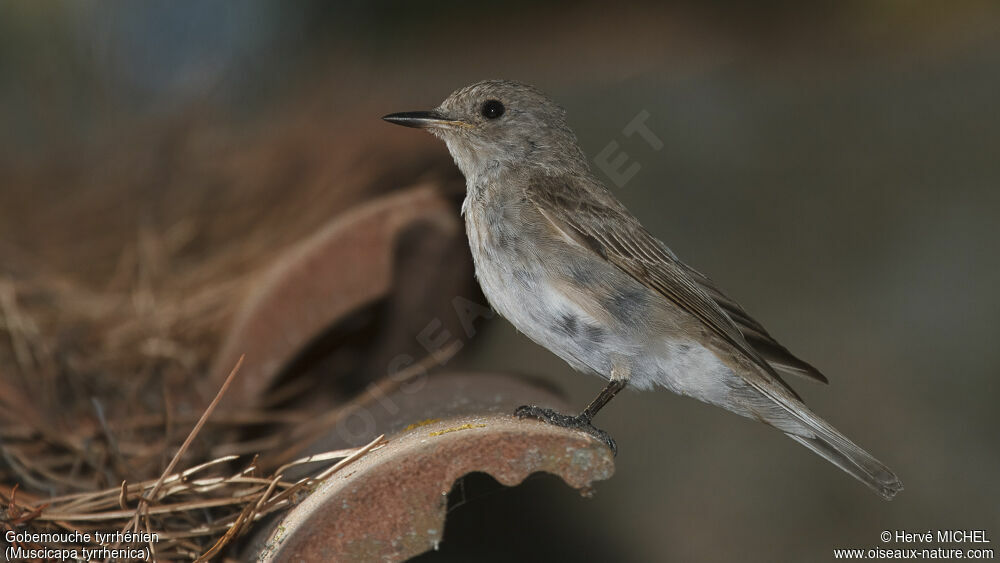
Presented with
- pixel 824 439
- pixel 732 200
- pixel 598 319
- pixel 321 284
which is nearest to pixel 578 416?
pixel 598 319

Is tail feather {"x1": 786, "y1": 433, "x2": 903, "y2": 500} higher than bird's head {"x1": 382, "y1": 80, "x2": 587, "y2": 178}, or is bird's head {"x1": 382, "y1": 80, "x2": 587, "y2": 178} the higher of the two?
bird's head {"x1": 382, "y1": 80, "x2": 587, "y2": 178}

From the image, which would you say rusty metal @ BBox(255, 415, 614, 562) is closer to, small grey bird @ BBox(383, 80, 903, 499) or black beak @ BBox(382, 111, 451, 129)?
small grey bird @ BBox(383, 80, 903, 499)

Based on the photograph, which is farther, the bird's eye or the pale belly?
the bird's eye

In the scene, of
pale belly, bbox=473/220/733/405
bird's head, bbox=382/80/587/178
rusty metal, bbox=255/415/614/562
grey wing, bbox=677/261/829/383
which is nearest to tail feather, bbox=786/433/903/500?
grey wing, bbox=677/261/829/383

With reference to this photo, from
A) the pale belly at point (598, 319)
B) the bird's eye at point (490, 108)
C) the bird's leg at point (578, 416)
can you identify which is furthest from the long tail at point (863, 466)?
the bird's eye at point (490, 108)

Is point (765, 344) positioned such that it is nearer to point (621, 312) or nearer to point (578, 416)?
point (621, 312)

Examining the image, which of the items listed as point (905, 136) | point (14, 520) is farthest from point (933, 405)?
point (14, 520)

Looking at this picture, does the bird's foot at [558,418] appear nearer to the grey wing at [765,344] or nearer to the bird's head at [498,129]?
the grey wing at [765,344]

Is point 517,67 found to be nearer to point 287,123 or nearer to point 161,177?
point 287,123
